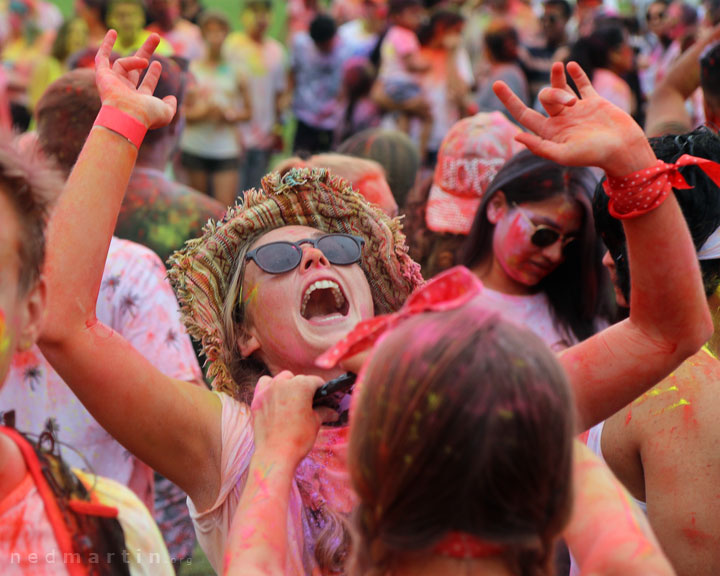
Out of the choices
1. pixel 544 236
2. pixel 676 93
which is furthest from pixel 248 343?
pixel 676 93

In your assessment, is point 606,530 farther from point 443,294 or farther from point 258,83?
point 258,83

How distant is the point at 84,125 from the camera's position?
364cm

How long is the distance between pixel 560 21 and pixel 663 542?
8896mm

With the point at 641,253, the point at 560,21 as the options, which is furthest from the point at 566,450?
the point at 560,21

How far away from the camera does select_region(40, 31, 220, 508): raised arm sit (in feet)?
6.94

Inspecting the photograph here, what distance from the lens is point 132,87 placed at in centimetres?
235

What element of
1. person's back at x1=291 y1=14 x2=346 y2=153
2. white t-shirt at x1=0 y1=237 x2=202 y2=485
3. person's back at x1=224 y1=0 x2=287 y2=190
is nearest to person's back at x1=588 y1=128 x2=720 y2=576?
white t-shirt at x1=0 y1=237 x2=202 y2=485

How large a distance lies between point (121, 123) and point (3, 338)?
766 millimetres

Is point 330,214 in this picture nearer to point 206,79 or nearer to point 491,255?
point 491,255

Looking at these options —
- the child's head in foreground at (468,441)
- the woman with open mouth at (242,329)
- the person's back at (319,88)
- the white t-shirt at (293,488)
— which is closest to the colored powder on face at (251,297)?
the woman with open mouth at (242,329)

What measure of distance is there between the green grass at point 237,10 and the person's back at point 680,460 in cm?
1245

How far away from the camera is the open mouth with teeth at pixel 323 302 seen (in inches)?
99.0

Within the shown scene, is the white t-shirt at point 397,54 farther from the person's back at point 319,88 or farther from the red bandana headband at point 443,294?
the red bandana headband at point 443,294

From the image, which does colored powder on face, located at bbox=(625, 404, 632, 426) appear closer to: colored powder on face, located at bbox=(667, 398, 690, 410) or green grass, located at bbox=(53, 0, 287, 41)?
colored powder on face, located at bbox=(667, 398, 690, 410)
